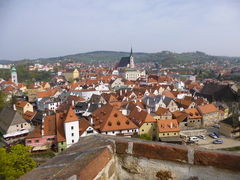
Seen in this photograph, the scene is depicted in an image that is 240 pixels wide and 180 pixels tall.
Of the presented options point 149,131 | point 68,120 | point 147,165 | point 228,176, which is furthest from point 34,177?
point 149,131

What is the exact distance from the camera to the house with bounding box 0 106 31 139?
33.7 meters

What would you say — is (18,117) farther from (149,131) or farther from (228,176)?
(228,176)

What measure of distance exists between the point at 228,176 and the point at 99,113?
100 feet

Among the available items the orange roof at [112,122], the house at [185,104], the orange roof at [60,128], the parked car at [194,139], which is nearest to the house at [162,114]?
the parked car at [194,139]

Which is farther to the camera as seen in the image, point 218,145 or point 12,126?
point 12,126

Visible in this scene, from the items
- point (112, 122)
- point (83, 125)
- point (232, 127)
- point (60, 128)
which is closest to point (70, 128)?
point (60, 128)

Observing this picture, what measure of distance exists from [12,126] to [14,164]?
17.5m

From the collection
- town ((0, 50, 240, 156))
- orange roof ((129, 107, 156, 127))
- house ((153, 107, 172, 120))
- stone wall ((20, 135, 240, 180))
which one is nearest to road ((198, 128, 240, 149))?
town ((0, 50, 240, 156))

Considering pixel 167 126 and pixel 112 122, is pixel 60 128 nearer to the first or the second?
pixel 112 122

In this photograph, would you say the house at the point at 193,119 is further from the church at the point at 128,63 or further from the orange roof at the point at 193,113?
the church at the point at 128,63

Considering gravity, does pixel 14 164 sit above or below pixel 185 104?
below

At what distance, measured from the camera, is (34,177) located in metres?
3.65

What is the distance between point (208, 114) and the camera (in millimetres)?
38562

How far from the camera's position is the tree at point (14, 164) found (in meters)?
17.0
